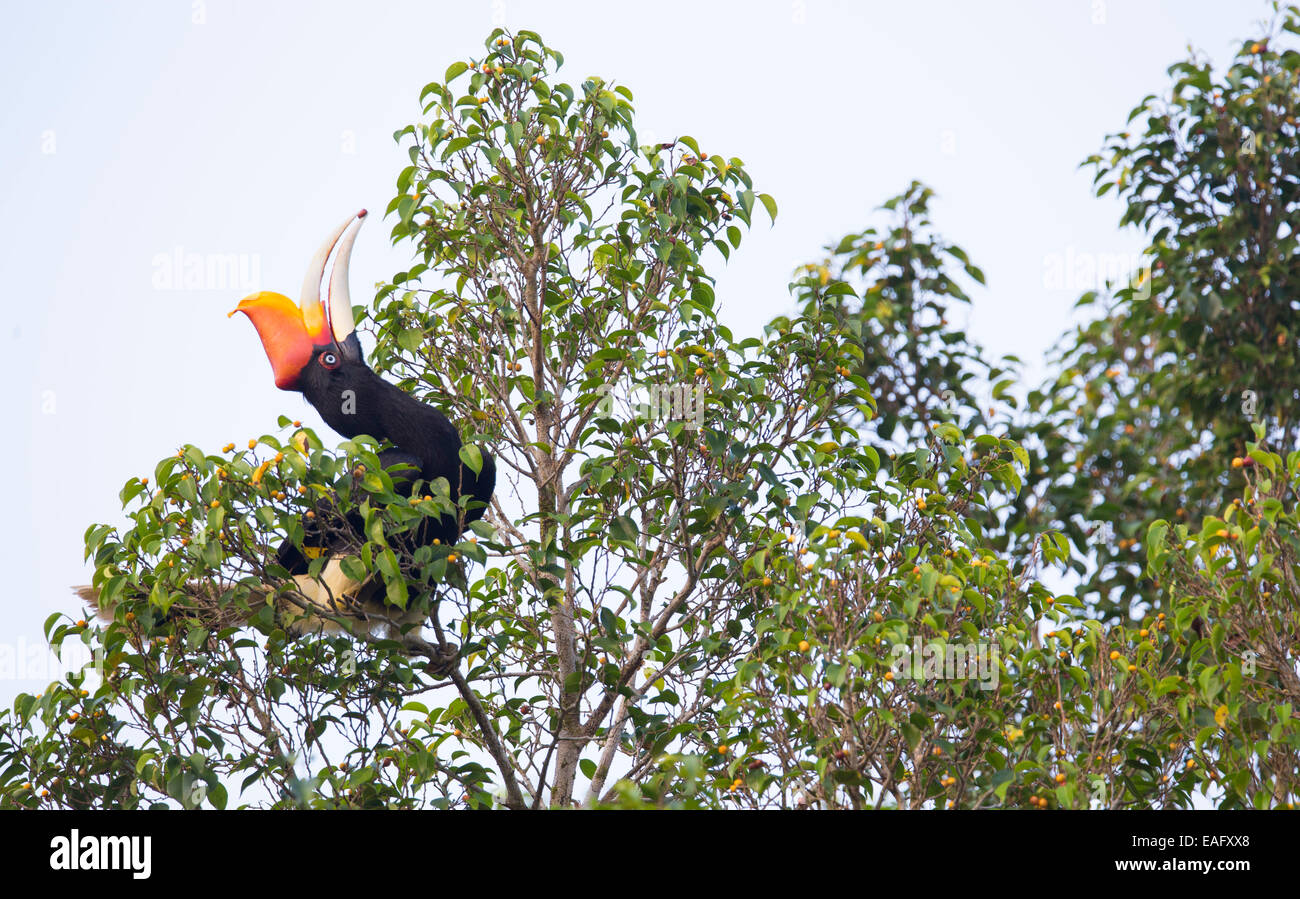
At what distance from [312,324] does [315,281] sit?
182 mm

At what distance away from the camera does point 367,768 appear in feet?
15.2

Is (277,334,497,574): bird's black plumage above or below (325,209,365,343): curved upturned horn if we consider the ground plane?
below

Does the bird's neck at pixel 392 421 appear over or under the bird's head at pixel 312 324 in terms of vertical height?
under

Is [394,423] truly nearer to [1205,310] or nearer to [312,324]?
[312,324]

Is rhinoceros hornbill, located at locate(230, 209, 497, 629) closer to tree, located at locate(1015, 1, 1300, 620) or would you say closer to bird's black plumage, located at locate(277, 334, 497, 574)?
bird's black plumage, located at locate(277, 334, 497, 574)

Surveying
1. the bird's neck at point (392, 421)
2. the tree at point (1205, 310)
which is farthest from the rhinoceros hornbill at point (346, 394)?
the tree at point (1205, 310)

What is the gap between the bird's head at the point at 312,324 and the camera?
17.7ft

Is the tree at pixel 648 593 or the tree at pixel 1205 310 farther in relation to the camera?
the tree at pixel 1205 310

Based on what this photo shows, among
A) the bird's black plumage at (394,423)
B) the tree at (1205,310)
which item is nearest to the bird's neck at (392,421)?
the bird's black plumage at (394,423)

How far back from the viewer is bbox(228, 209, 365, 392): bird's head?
5391 millimetres

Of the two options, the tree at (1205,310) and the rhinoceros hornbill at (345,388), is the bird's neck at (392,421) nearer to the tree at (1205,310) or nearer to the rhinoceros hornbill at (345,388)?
the rhinoceros hornbill at (345,388)

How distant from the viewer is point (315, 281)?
18.0ft

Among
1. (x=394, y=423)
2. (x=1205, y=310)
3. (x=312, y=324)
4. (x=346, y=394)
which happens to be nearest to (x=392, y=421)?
(x=394, y=423)

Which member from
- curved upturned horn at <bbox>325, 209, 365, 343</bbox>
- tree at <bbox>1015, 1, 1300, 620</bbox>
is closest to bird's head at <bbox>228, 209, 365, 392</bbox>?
curved upturned horn at <bbox>325, 209, 365, 343</bbox>
